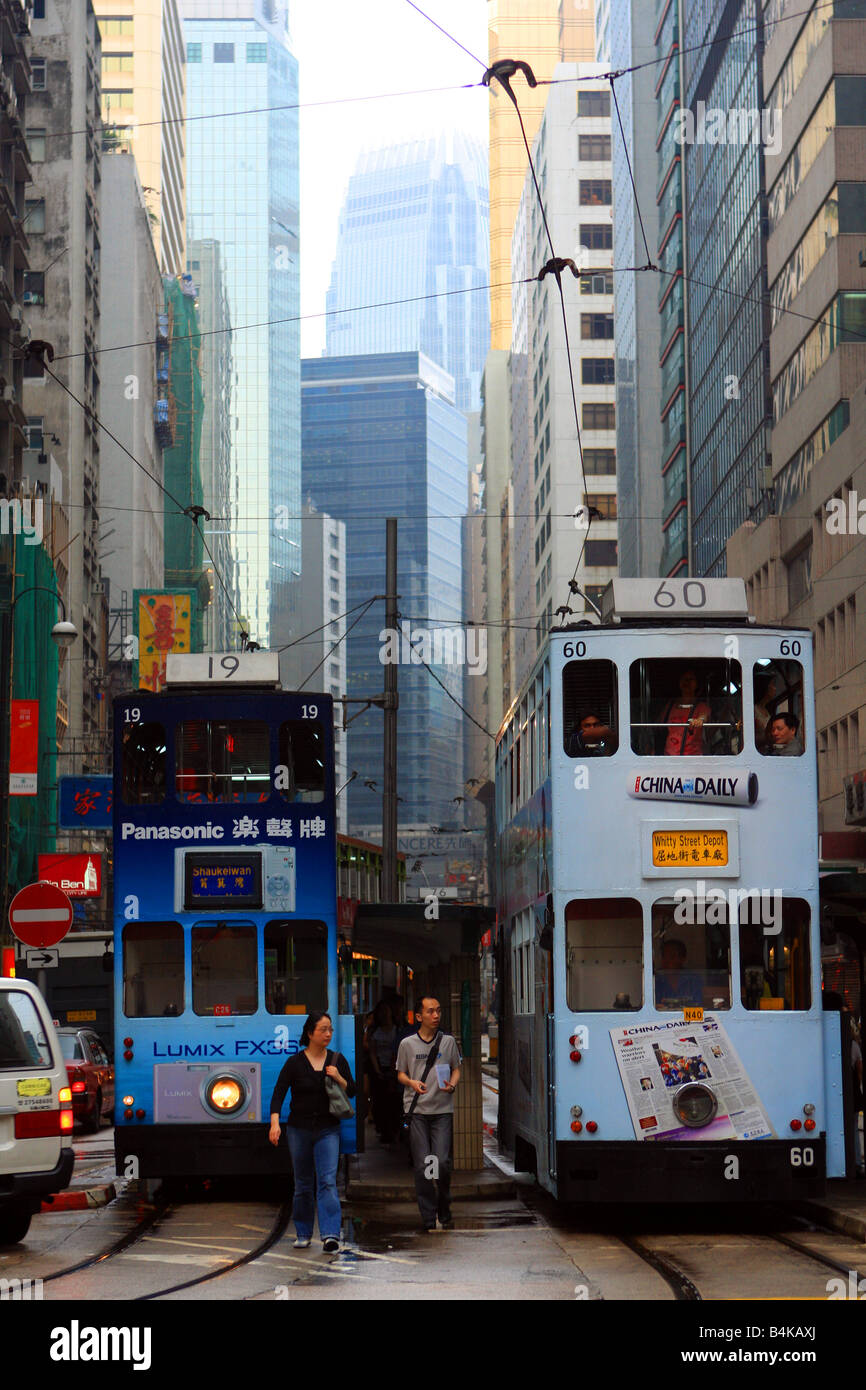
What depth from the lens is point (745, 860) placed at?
14.7 m

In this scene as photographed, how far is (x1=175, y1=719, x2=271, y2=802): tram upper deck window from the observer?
57.2 feet

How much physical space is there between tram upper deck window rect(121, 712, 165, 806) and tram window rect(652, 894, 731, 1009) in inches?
198

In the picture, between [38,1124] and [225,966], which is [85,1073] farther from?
[38,1124]

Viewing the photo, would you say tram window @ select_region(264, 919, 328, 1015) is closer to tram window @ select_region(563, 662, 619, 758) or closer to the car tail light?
tram window @ select_region(563, 662, 619, 758)

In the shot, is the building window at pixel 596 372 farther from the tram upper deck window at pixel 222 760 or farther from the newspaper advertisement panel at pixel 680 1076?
the newspaper advertisement panel at pixel 680 1076

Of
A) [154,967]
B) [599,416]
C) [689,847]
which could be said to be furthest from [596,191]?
→ [689,847]

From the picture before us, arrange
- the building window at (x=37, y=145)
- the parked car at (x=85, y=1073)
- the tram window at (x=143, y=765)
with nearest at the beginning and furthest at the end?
the tram window at (x=143, y=765) < the parked car at (x=85, y=1073) < the building window at (x=37, y=145)

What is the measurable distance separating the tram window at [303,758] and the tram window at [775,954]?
4471mm

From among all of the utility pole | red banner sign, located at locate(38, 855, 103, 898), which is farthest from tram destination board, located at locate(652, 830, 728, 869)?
red banner sign, located at locate(38, 855, 103, 898)

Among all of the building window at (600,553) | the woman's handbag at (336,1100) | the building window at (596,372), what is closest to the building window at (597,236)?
the building window at (596,372)

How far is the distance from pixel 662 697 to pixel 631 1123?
10.7 ft

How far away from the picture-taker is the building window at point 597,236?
112375 millimetres

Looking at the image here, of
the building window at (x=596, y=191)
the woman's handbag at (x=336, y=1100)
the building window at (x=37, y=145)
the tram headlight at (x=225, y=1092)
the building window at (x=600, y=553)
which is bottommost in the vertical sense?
the tram headlight at (x=225, y=1092)
